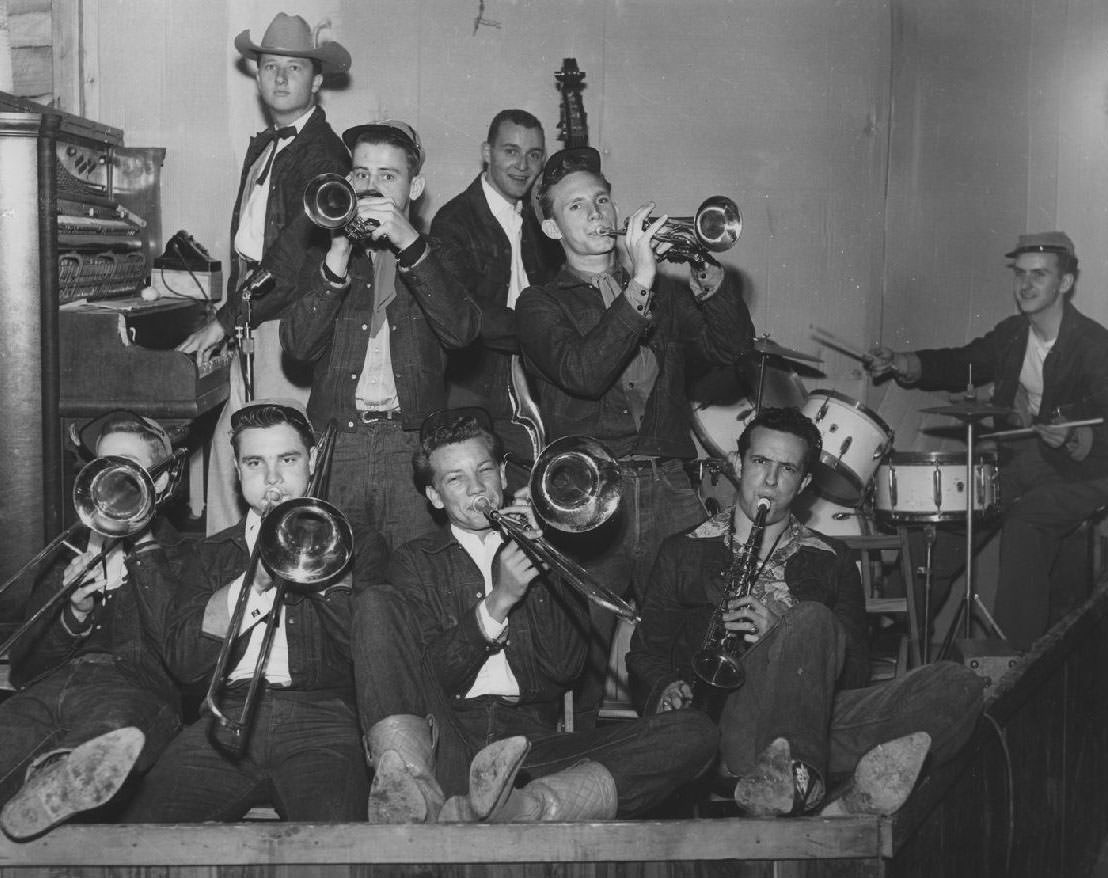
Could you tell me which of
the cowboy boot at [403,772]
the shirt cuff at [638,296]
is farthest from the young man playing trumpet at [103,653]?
the shirt cuff at [638,296]

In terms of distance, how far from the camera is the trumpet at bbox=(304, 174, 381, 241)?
3893 millimetres

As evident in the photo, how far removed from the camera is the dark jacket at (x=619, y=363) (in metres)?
4.10

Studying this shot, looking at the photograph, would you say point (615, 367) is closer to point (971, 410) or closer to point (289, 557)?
point (289, 557)

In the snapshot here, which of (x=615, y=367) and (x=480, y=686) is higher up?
(x=615, y=367)

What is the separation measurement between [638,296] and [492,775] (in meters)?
1.43

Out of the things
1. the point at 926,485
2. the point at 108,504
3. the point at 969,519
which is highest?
the point at 108,504

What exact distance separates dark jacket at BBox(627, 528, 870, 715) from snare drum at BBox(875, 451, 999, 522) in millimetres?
1861

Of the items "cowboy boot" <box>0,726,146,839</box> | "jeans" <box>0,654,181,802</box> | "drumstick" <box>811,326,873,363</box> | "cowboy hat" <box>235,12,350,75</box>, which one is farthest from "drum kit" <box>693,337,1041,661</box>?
"cowboy boot" <box>0,726,146,839</box>

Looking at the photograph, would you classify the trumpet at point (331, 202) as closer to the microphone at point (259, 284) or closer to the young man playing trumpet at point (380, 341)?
the young man playing trumpet at point (380, 341)

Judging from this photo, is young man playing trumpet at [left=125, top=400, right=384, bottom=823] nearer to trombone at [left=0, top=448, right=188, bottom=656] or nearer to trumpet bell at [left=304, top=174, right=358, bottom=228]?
trombone at [left=0, top=448, right=188, bottom=656]

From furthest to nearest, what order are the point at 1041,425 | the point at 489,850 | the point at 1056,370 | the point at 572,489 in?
the point at 1056,370, the point at 1041,425, the point at 572,489, the point at 489,850

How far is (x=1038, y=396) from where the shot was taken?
6305 millimetres

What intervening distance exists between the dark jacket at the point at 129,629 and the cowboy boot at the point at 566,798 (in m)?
1.00

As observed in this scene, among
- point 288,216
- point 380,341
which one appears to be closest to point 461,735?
point 380,341
